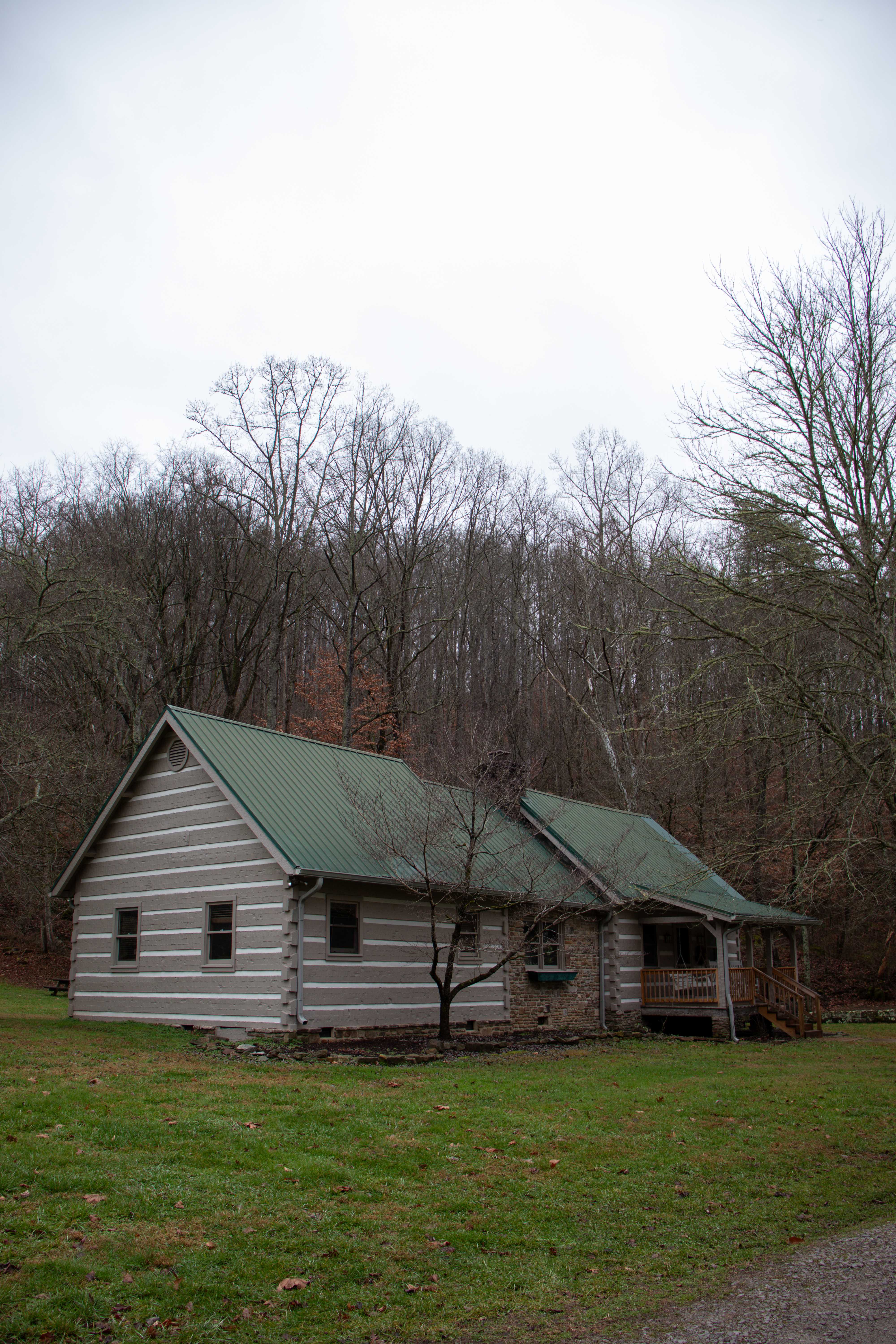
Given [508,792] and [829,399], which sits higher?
[829,399]

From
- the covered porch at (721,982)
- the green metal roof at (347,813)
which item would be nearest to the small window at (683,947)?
the covered porch at (721,982)

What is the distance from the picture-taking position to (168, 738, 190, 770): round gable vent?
17.9 meters

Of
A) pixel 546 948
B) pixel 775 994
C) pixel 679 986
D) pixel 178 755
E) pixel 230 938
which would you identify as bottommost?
pixel 775 994

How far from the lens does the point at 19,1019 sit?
18516 millimetres

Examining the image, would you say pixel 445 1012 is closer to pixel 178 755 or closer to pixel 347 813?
pixel 347 813

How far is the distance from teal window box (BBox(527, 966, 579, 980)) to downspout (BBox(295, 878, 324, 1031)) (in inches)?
262

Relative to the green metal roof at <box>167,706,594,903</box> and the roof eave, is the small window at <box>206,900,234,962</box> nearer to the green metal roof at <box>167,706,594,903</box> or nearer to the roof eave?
the green metal roof at <box>167,706,594,903</box>

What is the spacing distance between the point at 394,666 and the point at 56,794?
19483 mm

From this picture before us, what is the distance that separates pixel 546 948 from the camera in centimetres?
2194

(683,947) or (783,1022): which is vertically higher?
(683,947)

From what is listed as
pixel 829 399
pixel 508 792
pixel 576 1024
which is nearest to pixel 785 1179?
pixel 508 792

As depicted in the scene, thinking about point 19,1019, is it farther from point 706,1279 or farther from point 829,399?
point 829,399

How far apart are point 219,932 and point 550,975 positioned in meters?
7.69

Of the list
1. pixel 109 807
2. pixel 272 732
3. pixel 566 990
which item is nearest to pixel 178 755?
pixel 109 807
